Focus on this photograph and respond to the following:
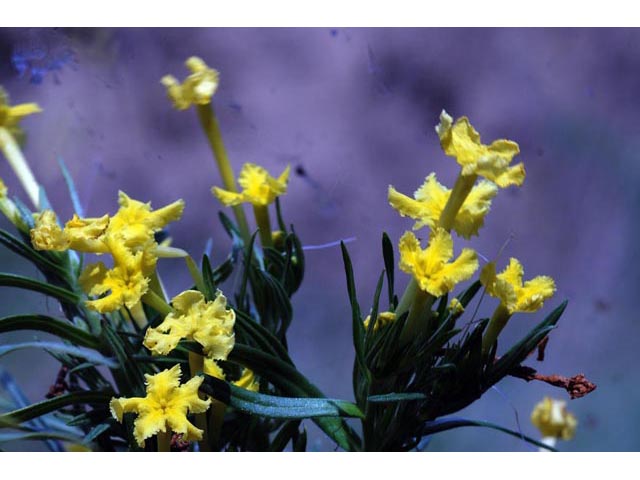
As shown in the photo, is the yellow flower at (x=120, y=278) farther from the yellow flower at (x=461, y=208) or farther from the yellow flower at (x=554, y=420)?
the yellow flower at (x=554, y=420)

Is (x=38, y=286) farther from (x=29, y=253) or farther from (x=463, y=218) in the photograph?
(x=463, y=218)

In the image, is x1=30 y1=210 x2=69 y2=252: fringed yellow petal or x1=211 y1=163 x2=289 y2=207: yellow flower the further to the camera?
x1=211 y1=163 x2=289 y2=207: yellow flower

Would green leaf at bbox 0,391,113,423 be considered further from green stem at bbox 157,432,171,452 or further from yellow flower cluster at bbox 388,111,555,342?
yellow flower cluster at bbox 388,111,555,342

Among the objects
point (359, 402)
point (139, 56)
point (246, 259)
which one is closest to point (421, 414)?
point (359, 402)

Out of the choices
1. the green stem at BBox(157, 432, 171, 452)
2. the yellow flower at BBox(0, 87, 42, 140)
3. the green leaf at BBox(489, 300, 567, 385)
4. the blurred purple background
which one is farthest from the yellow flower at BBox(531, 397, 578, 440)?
the yellow flower at BBox(0, 87, 42, 140)

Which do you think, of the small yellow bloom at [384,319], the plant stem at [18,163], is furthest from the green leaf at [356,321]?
the plant stem at [18,163]

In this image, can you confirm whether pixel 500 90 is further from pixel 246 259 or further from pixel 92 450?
pixel 92 450

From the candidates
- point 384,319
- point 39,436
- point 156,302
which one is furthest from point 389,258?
point 39,436
